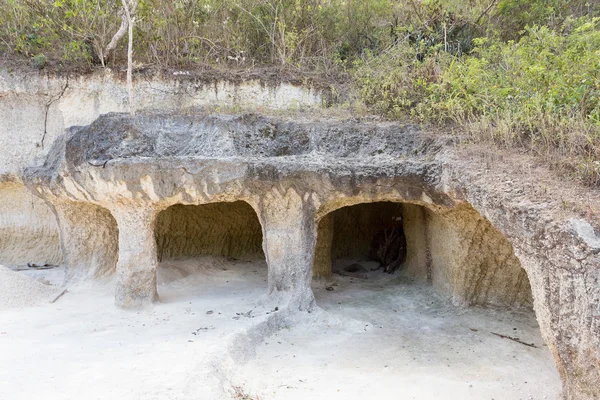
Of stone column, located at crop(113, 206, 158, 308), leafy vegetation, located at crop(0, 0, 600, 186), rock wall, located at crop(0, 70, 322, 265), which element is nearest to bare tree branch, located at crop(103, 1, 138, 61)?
leafy vegetation, located at crop(0, 0, 600, 186)

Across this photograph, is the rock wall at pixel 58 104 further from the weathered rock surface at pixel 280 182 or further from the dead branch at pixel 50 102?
the weathered rock surface at pixel 280 182

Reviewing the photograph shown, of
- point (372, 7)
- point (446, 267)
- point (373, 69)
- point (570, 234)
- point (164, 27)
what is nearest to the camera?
point (570, 234)

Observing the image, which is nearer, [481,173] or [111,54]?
[481,173]

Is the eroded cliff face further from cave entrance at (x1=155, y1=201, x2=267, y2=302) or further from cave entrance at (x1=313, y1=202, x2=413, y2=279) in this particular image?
cave entrance at (x1=313, y1=202, x2=413, y2=279)

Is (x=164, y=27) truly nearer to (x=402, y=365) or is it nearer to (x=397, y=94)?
(x=397, y=94)

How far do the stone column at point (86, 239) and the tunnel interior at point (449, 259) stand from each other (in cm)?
332

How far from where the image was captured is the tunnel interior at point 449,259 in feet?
19.0

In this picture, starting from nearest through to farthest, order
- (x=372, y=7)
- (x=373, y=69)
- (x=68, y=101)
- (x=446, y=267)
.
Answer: (x=446, y=267) → (x=373, y=69) → (x=68, y=101) → (x=372, y=7)

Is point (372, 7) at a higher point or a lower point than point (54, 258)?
higher

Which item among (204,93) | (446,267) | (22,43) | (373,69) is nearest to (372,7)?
(373,69)

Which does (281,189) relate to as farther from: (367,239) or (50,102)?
(50,102)

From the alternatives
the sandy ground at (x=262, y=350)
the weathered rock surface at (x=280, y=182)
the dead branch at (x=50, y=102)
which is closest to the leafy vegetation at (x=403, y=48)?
the dead branch at (x=50, y=102)

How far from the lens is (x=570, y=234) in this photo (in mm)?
3004

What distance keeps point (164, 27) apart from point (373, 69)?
4400mm
